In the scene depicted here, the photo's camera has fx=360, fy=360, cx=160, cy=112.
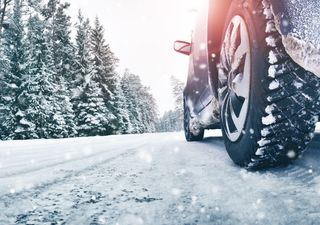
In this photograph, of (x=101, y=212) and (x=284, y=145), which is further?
(x=284, y=145)

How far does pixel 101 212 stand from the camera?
1.32 m

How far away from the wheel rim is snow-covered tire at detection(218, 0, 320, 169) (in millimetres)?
16

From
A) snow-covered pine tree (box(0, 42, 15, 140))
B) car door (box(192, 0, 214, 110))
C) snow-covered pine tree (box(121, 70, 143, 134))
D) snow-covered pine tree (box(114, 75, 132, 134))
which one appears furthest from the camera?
snow-covered pine tree (box(121, 70, 143, 134))

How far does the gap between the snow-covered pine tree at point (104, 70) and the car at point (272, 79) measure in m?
30.0

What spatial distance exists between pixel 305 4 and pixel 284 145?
683 millimetres

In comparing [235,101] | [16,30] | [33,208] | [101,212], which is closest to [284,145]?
[235,101]

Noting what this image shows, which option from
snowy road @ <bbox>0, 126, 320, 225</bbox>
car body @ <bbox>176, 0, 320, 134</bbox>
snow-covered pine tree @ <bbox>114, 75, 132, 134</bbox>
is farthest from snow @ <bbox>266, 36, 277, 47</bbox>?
snow-covered pine tree @ <bbox>114, 75, 132, 134</bbox>

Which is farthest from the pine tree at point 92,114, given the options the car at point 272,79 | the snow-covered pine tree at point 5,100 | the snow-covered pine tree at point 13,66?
the car at point 272,79

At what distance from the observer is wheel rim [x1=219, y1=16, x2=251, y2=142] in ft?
6.49

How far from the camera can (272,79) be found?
5.62 feet

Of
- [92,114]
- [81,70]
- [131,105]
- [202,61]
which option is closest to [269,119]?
[202,61]

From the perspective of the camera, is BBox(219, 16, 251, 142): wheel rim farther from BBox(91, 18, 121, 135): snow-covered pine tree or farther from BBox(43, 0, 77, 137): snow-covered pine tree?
BBox(91, 18, 121, 135): snow-covered pine tree

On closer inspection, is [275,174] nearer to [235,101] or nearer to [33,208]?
[235,101]

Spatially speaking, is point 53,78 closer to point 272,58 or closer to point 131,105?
point 131,105
